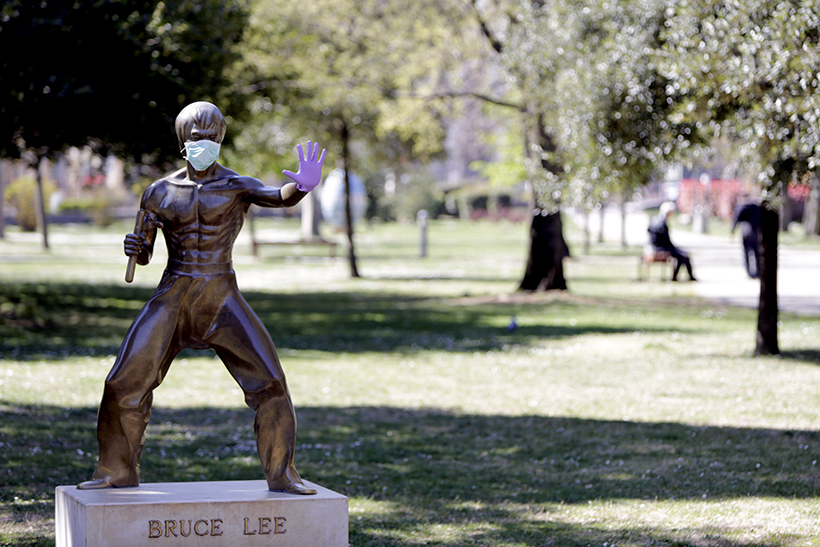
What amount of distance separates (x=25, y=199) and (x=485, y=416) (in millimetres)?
37746

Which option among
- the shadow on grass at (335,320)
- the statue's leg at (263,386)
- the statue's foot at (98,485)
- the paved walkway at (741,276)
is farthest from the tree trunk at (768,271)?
the statue's foot at (98,485)

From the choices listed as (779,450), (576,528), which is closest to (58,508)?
(576,528)

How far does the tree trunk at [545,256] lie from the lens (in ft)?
60.4

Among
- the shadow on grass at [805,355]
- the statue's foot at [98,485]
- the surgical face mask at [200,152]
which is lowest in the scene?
the shadow on grass at [805,355]

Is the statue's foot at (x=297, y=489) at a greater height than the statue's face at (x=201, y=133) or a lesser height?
lesser

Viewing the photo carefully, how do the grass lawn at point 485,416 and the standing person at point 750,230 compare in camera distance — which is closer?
the grass lawn at point 485,416

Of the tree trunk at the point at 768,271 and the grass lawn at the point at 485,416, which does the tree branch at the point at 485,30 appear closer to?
the grass lawn at the point at 485,416

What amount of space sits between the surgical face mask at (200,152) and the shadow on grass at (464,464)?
217 cm

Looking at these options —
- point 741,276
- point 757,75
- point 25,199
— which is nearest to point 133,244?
point 757,75

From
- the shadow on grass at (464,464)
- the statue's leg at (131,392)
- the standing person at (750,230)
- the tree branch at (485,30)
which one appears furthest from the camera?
the standing person at (750,230)

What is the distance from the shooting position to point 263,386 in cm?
450

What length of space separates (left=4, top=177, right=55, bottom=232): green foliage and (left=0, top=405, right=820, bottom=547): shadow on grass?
3522cm

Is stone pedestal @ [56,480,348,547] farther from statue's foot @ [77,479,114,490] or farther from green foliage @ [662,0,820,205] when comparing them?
green foliage @ [662,0,820,205]

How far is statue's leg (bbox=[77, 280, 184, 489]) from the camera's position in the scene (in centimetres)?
436
